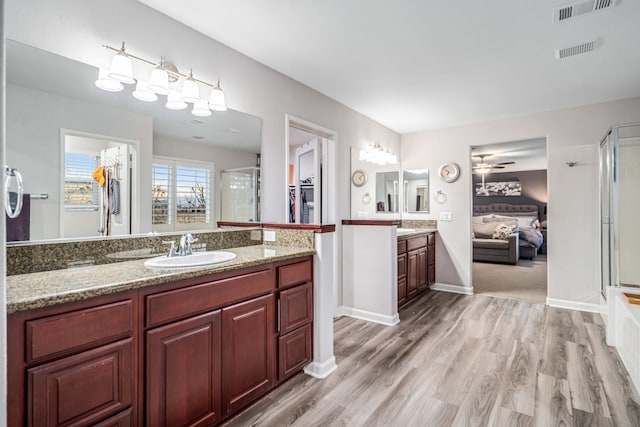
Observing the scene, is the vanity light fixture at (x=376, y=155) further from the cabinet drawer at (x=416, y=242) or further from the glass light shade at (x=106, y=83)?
the glass light shade at (x=106, y=83)

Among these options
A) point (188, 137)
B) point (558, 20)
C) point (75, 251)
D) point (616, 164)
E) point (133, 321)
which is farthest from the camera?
point (616, 164)

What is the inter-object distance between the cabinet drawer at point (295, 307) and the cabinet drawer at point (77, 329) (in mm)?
891

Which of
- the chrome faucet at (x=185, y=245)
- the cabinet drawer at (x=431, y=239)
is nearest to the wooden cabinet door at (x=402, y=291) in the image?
the cabinet drawer at (x=431, y=239)

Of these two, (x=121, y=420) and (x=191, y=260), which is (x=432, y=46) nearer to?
(x=191, y=260)

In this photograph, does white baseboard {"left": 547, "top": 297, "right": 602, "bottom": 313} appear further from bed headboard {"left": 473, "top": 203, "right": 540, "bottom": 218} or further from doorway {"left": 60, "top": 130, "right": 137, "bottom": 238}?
bed headboard {"left": 473, "top": 203, "right": 540, "bottom": 218}

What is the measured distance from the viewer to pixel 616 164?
2984 mm

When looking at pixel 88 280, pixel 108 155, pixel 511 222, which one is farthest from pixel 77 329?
pixel 511 222

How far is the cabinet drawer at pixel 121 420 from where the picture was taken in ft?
3.95

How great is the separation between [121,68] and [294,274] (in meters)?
1.48

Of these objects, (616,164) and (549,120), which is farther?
(549,120)

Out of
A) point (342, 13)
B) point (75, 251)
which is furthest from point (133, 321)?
point (342, 13)

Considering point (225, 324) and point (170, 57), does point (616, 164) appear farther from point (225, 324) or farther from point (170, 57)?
point (170, 57)

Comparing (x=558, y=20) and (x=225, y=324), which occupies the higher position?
(x=558, y=20)

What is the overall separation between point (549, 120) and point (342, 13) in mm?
3207
